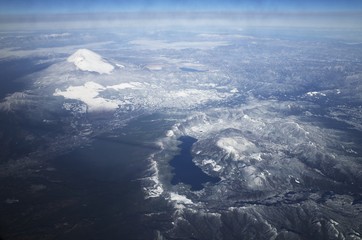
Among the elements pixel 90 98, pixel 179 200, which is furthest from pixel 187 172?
pixel 90 98

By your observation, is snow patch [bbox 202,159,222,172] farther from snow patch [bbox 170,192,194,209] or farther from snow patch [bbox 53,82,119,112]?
snow patch [bbox 53,82,119,112]

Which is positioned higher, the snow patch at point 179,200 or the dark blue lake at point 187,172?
the snow patch at point 179,200

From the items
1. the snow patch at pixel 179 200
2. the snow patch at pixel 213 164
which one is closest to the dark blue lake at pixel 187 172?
the snow patch at pixel 213 164

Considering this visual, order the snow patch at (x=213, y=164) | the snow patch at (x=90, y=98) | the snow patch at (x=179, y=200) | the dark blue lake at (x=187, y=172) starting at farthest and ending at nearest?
the snow patch at (x=90, y=98) < the snow patch at (x=213, y=164) < the dark blue lake at (x=187, y=172) < the snow patch at (x=179, y=200)

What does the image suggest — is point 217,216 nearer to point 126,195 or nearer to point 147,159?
point 126,195

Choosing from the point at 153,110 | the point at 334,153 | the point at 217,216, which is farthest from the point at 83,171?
the point at 334,153

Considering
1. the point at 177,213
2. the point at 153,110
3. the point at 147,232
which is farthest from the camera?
the point at 153,110

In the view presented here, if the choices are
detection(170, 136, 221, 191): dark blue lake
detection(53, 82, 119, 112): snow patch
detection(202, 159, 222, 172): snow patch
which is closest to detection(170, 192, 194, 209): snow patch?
detection(170, 136, 221, 191): dark blue lake

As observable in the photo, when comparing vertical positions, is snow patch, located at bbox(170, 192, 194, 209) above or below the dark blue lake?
above

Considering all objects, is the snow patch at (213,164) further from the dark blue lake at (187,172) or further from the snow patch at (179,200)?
the snow patch at (179,200)
